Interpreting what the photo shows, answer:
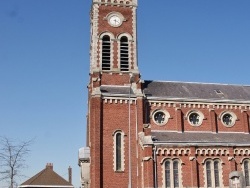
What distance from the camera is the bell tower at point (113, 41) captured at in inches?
1615

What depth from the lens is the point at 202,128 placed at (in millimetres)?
40469

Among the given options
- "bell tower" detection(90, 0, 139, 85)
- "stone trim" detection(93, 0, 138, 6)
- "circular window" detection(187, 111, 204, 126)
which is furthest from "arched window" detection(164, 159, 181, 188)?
"stone trim" detection(93, 0, 138, 6)

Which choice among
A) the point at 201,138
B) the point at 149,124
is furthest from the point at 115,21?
the point at 201,138

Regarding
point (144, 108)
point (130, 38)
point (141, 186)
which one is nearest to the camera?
point (141, 186)

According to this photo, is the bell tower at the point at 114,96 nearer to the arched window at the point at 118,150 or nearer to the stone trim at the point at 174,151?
the arched window at the point at 118,150

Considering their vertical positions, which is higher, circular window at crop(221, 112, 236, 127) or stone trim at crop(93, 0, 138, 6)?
stone trim at crop(93, 0, 138, 6)

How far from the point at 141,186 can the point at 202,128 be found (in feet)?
31.5

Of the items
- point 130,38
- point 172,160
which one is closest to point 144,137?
point 172,160

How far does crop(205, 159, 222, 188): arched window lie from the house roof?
16.8 meters

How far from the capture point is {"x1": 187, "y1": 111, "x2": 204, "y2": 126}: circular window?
40584 mm

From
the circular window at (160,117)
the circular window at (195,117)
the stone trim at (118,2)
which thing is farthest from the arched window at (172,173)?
the stone trim at (118,2)

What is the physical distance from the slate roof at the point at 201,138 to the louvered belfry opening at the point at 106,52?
346 inches

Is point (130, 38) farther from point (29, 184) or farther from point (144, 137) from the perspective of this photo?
point (29, 184)

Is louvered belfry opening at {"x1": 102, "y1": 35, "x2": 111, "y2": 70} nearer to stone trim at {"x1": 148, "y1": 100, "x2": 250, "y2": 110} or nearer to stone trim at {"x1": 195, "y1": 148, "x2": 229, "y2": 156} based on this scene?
stone trim at {"x1": 148, "y1": 100, "x2": 250, "y2": 110}
